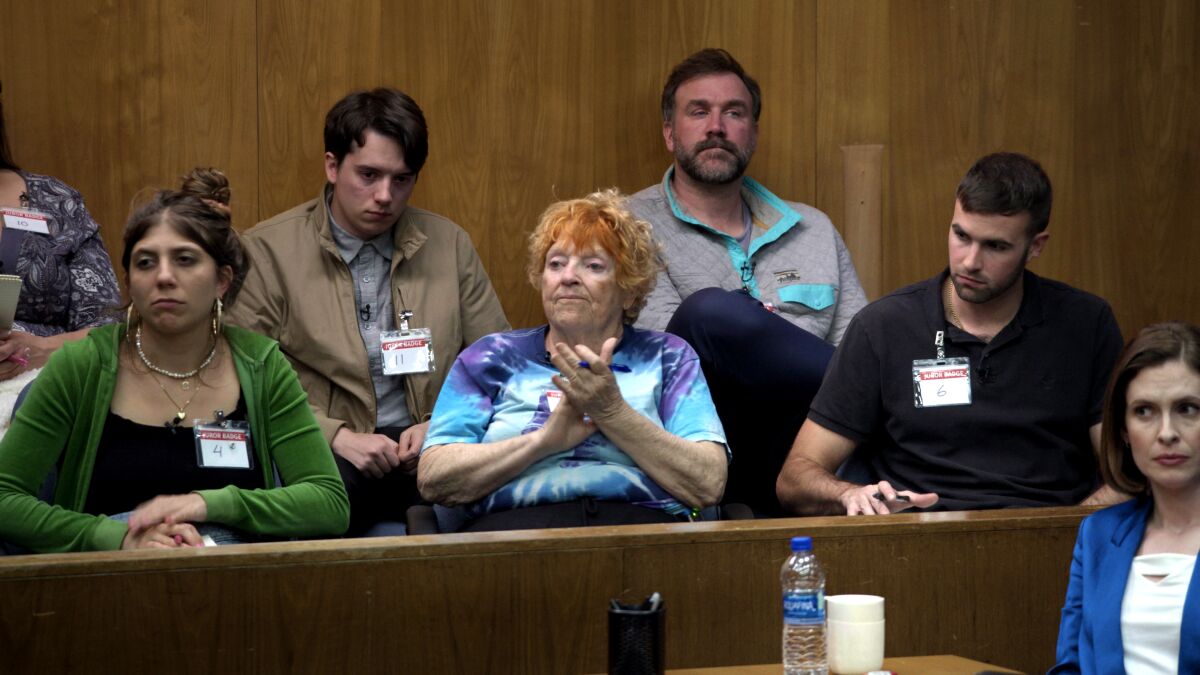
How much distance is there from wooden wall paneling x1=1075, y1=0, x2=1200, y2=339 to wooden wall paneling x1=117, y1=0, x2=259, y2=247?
9.15ft

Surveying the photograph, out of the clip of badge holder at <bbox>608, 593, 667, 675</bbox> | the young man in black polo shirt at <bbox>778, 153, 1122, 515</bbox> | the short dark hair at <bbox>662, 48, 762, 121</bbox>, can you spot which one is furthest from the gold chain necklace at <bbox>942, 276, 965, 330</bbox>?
the clip of badge holder at <bbox>608, 593, 667, 675</bbox>

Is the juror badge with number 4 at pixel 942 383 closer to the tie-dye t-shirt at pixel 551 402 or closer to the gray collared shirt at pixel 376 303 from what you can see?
the tie-dye t-shirt at pixel 551 402

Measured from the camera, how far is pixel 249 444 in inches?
106

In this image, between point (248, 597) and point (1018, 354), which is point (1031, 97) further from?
point (248, 597)

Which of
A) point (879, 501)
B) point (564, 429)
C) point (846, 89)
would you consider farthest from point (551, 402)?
point (846, 89)

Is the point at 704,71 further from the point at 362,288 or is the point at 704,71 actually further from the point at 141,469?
the point at 141,469

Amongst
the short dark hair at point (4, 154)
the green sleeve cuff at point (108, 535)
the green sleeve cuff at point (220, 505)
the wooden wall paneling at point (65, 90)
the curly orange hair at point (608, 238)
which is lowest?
the green sleeve cuff at point (108, 535)

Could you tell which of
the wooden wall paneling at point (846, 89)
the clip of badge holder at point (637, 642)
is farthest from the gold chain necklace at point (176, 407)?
the wooden wall paneling at point (846, 89)

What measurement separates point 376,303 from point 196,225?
0.89 metres

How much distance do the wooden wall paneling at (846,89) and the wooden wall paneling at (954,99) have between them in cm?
4

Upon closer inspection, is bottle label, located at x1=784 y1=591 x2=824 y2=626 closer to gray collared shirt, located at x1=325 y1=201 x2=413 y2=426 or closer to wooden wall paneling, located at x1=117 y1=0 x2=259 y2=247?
gray collared shirt, located at x1=325 y1=201 x2=413 y2=426

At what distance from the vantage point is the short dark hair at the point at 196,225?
2719 millimetres

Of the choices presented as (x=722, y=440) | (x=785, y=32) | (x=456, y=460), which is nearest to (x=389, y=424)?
(x=456, y=460)

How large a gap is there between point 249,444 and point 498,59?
77.4 inches
